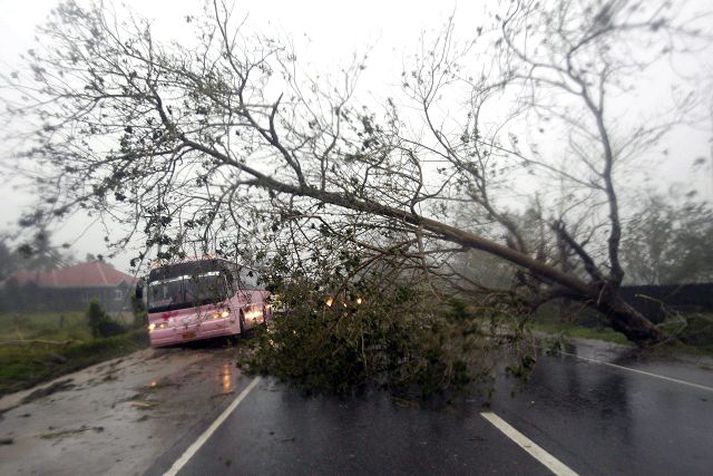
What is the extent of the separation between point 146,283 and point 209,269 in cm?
104

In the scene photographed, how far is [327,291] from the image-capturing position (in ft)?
30.4

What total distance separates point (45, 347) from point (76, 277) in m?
1.98

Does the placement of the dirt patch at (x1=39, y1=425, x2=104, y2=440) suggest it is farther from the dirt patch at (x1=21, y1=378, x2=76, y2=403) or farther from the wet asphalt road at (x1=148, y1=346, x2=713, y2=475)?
the dirt patch at (x1=21, y1=378, x2=76, y2=403)

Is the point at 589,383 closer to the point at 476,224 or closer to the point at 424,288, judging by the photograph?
the point at 424,288

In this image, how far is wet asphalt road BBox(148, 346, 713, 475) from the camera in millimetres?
5824

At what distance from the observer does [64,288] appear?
16.9m

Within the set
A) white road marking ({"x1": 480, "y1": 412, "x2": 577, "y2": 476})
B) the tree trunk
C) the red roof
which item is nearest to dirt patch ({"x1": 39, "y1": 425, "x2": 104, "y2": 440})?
the red roof

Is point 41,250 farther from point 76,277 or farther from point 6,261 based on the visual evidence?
point 76,277

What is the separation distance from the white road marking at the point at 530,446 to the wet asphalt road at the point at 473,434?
0.25 ft

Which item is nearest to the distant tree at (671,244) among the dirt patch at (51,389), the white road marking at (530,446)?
the white road marking at (530,446)

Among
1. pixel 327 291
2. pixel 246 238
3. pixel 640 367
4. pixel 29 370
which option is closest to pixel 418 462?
pixel 327 291

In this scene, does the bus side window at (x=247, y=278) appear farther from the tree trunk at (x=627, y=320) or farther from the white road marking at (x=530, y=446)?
the tree trunk at (x=627, y=320)

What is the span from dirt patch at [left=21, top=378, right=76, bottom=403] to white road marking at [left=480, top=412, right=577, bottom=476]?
26.2 ft

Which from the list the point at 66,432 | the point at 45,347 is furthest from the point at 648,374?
the point at 45,347
